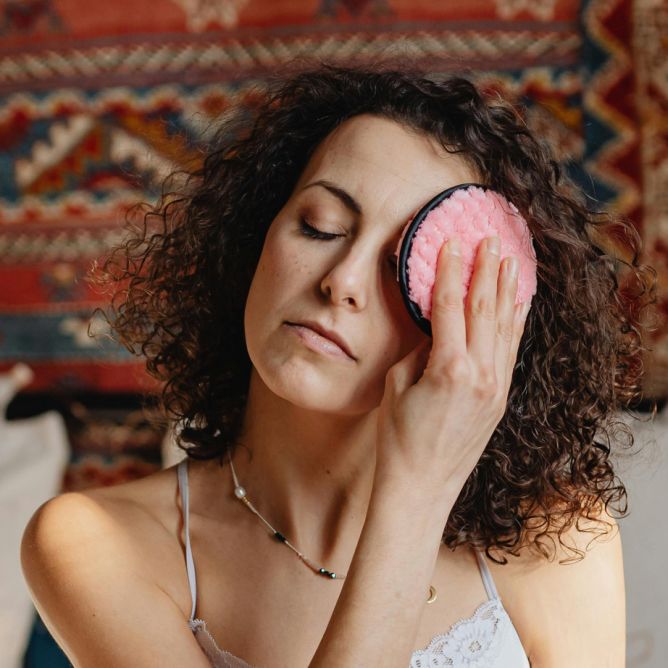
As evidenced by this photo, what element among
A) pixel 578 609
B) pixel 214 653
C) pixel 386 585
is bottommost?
pixel 578 609

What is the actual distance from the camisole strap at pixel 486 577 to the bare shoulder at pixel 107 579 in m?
0.39

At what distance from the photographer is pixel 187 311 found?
1.37m

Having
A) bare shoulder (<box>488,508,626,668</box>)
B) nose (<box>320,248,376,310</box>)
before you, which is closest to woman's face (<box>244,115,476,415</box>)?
nose (<box>320,248,376,310</box>)

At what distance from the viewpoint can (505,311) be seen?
0.99m

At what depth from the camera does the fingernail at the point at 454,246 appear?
38.6 inches

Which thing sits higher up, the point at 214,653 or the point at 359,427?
the point at 359,427

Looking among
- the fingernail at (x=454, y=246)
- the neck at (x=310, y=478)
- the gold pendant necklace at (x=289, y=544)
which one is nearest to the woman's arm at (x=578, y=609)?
the gold pendant necklace at (x=289, y=544)

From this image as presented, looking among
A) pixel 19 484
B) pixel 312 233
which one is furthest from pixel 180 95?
pixel 312 233

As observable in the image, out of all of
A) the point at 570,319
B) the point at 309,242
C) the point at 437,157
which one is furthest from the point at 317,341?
the point at 570,319

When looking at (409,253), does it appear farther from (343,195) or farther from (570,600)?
(570,600)

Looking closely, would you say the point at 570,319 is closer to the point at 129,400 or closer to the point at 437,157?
the point at 437,157

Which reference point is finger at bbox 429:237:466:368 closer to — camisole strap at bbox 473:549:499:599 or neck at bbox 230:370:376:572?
neck at bbox 230:370:376:572

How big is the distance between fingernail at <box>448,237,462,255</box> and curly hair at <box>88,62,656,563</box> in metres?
0.16

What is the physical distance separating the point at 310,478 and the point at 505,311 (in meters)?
0.35
